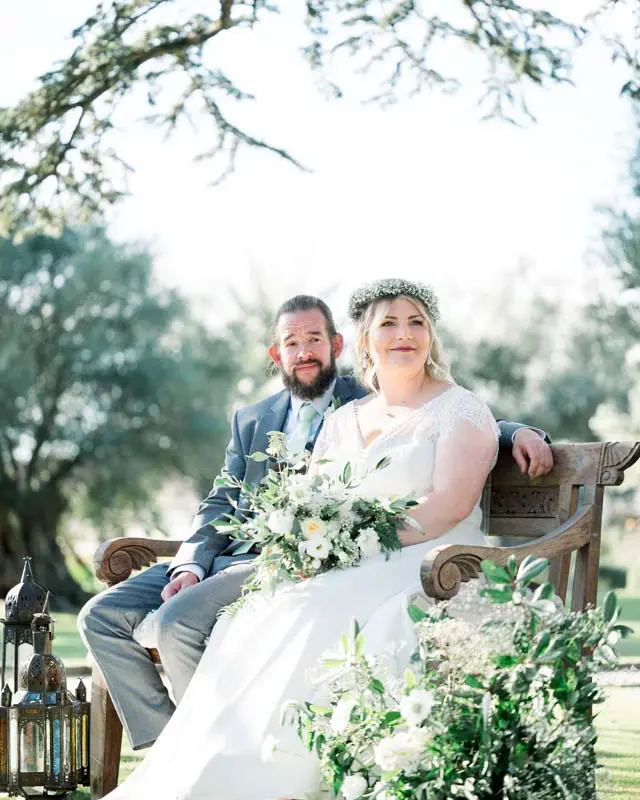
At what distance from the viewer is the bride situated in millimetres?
3656

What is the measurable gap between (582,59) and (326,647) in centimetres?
584

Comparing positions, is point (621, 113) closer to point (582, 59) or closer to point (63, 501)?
point (63, 501)

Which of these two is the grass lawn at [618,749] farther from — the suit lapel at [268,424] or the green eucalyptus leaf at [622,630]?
the suit lapel at [268,424]

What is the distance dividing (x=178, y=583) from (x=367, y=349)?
3.63 ft

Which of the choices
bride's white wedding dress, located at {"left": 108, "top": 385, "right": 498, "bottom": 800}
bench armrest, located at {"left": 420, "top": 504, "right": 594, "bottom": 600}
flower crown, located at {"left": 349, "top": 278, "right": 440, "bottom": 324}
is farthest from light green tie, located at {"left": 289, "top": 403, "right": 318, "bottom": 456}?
bench armrest, located at {"left": 420, "top": 504, "right": 594, "bottom": 600}

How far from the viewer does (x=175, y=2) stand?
27.0 feet

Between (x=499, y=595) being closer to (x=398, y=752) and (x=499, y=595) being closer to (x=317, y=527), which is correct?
(x=398, y=752)

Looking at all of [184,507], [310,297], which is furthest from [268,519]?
[184,507]

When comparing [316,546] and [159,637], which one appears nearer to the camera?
[316,546]

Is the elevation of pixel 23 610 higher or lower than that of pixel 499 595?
lower

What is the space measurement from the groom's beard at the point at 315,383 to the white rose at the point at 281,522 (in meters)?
1.08

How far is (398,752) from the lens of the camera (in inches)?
125

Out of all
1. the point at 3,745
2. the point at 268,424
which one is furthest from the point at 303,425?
the point at 3,745

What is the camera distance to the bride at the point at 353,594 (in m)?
3.66
